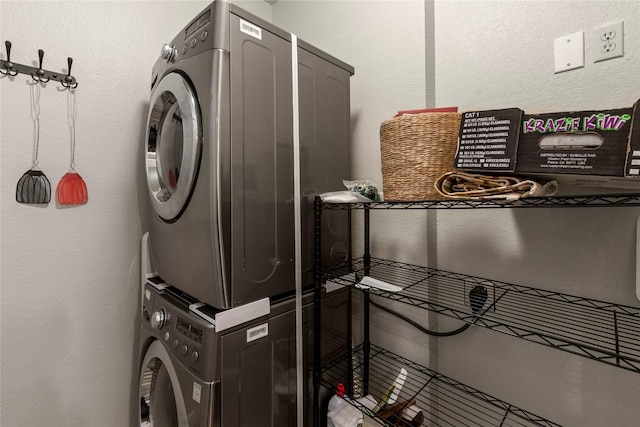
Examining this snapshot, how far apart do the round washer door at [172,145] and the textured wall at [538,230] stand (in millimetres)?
1007

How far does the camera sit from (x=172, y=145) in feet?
3.67

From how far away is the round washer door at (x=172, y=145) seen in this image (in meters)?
0.94

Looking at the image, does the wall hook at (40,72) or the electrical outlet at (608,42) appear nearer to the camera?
the electrical outlet at (608,42)

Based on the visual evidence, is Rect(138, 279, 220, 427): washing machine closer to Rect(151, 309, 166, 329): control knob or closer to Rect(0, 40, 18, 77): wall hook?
Rect(151, 309, 166, 329): control knob

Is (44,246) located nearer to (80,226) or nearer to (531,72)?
(80,226)

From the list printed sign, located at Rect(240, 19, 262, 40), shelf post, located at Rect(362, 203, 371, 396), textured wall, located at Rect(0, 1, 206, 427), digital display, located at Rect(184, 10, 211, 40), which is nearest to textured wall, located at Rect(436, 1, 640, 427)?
shelf post, located at Rect(362, 203, 371, 396)

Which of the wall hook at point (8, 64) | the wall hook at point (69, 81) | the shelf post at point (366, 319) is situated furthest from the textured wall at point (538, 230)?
the wall hook at point (8, 64)

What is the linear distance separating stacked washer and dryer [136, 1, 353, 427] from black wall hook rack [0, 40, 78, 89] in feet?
1.28

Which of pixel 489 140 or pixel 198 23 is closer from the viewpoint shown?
pixel 489 140

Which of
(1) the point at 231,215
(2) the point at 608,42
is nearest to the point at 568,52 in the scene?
(2) the point at 608,42

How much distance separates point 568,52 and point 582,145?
56 centimetres

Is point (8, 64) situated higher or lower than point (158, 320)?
higher

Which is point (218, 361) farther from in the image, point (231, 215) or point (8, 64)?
point (8, 64)

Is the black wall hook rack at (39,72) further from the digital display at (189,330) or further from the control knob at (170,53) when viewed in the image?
the digital display at (189,330)
